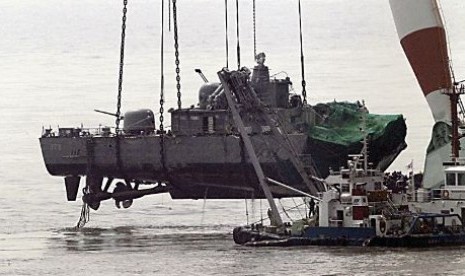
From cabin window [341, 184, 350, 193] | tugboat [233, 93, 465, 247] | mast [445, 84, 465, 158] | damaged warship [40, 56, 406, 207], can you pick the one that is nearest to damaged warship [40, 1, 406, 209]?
damaged warship [40, 56, 406, 207]

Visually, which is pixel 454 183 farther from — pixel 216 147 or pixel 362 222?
pixel 216 147

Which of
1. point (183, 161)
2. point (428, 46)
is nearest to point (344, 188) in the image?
point (428, 46)

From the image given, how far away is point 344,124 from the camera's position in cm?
7175

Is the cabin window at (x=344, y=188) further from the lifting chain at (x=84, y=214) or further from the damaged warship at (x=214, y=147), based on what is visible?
the lifting chain at (x=84, y=214)

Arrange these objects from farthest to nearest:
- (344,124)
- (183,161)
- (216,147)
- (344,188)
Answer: (183,161), (216,147), (344,124), (344,188)

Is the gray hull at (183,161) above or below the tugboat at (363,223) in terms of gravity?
above

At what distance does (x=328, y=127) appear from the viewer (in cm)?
7175

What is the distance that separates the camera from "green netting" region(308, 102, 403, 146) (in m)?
70.0

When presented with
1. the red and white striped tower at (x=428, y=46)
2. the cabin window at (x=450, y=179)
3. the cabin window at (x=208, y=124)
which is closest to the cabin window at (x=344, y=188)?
the cabin window at (x=450, y=179)

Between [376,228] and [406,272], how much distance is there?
6228 millimetres

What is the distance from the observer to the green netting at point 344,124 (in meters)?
70.0

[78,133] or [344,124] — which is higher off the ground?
[78,133]

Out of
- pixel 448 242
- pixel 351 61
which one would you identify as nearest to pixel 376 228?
pixel 448 242

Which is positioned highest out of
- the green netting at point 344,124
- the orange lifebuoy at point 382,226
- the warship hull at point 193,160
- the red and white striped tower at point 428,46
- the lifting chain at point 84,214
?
the red and white striped tower at point 428,46
